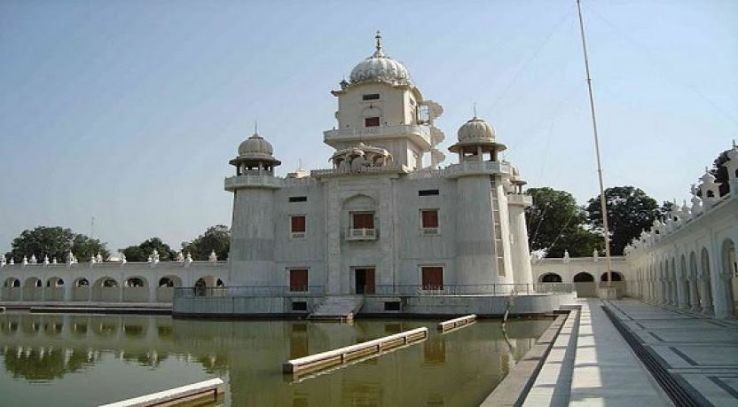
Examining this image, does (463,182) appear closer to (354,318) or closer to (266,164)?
(354,318)

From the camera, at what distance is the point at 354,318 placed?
99.1ft

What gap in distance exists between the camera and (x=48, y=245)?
232ft

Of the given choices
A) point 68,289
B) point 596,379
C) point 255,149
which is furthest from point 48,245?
point 596,379

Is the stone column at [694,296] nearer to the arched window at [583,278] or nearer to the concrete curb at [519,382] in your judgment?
the concrete curb at [519,382]

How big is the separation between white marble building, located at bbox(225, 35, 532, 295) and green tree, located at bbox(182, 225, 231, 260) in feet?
115

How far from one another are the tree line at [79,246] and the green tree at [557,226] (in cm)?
3280

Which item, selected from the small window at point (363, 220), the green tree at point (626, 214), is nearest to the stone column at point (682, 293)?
the small window at point (363, 220)

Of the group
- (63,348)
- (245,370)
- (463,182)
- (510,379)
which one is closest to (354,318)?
(463,182)

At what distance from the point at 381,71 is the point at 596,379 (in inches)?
1199

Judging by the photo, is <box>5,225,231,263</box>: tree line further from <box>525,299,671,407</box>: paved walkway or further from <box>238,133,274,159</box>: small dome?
<box>525,299,671,407</box>: paved walkway

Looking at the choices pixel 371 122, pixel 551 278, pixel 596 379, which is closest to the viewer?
pixel 596 379

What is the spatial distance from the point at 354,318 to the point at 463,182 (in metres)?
8.88

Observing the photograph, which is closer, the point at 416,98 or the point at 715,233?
the point at 715,233

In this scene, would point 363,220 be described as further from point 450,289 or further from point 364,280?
point 450,289
